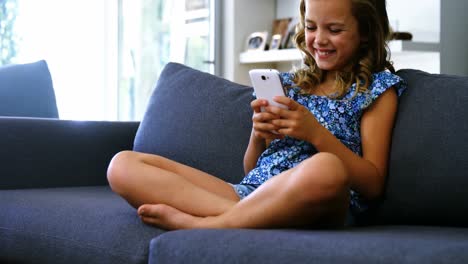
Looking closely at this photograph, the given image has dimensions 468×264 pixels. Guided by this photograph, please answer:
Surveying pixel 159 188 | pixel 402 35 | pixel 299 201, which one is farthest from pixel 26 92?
pixel 402 35

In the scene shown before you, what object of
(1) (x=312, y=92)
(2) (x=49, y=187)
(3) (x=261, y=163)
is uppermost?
(1) (x=312, y=92)

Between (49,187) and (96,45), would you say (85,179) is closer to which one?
(49,187)

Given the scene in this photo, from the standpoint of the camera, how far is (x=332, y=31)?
6.24ft

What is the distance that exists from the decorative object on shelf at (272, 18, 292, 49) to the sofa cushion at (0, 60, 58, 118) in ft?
→ 8.97

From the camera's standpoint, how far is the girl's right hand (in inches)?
68.4

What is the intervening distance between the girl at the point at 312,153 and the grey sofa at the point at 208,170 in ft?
0.16

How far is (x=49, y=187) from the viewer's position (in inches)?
94.5

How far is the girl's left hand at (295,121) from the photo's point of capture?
1683 mm

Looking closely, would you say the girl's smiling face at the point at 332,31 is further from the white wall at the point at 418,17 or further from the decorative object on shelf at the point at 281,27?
the decorative object on shelf at the point at 281,27

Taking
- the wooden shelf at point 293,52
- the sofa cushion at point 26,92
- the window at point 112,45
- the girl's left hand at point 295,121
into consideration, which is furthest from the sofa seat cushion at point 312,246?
the window at point 112,45

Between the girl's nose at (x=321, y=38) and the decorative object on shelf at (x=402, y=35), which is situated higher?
the girl's nose at (x=321, y=38)

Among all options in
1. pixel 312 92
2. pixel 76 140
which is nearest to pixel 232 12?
pixel 76 140

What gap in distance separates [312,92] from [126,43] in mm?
3424

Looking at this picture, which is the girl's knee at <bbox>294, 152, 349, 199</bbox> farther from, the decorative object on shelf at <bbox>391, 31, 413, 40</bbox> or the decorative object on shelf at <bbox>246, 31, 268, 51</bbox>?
the decorative object on shelf at <bbox>246, 31, 268, 51</bbox>
